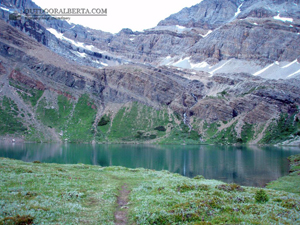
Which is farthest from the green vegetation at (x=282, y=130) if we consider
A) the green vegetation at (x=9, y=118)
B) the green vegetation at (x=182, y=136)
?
the green vegetation at (x=9, y=118)

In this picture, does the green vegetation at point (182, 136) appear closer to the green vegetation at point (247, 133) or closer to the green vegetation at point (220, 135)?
the green vegetation at point (220, 135)

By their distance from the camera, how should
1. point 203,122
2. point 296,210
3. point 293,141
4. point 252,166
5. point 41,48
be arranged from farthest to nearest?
point 41,48
point 203,122
point 293,141
point 252,166
point 296,210

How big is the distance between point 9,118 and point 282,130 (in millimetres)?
164383

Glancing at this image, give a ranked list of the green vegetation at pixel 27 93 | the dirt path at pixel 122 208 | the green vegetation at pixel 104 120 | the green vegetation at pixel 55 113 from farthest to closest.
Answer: the green vegetation at pixel 104 120
the green vegetation at pixel 27 93
the green vegetation at pixel 55 113
the dirt path at pixel 122 208

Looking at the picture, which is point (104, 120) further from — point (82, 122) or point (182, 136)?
point (182, 136)

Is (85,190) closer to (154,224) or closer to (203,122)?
(154,224)

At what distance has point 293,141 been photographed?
140 m

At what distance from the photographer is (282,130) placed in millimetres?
154375

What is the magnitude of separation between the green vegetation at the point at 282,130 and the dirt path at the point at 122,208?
145506 mm

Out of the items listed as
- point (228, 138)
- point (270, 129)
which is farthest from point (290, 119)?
point (228, 138)

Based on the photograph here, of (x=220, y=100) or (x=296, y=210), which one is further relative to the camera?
(x=220, y=100)

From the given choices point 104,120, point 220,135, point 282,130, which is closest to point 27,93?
point 104,120

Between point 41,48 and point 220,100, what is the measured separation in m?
151

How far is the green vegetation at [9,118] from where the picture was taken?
11970 centimetres
